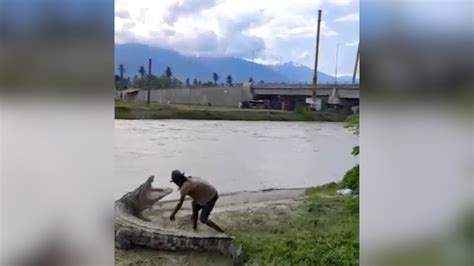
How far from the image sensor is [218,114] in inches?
60.9

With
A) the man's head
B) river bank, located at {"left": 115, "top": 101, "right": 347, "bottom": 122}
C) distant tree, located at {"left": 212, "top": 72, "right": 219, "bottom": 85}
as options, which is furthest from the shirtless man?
distant tree, located at {"left": 212, "top": 72, "right": 219, "bottom": 85}

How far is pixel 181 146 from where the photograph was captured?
4.93 feet

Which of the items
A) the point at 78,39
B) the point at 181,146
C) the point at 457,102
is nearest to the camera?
the point at 457,102

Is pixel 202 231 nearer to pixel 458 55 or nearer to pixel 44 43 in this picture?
pixel 44 43

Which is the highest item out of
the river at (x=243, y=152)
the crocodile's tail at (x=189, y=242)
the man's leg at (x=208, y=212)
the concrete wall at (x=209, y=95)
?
the concrete wall at (x=209, y=95)

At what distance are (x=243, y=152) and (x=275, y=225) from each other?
0.77 feet

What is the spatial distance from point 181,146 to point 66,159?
0.33 meters

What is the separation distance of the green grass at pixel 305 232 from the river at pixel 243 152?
65 millimetres

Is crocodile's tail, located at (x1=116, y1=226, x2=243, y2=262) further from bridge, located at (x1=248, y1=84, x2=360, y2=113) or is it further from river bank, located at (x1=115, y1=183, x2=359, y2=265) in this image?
bridge, located at (x1=248, y1=84, x2=360, y2=113)

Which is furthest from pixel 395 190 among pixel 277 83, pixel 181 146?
pixel 181 146

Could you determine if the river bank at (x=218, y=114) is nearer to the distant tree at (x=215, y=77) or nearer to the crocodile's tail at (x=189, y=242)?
the distant tree at (x=215, y=77)

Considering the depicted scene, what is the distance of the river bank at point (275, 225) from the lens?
149cm

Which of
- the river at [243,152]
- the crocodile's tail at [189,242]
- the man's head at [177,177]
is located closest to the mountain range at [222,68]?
the river at [243,152]

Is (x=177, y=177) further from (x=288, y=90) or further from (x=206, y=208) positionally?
(x=288, y=90)
